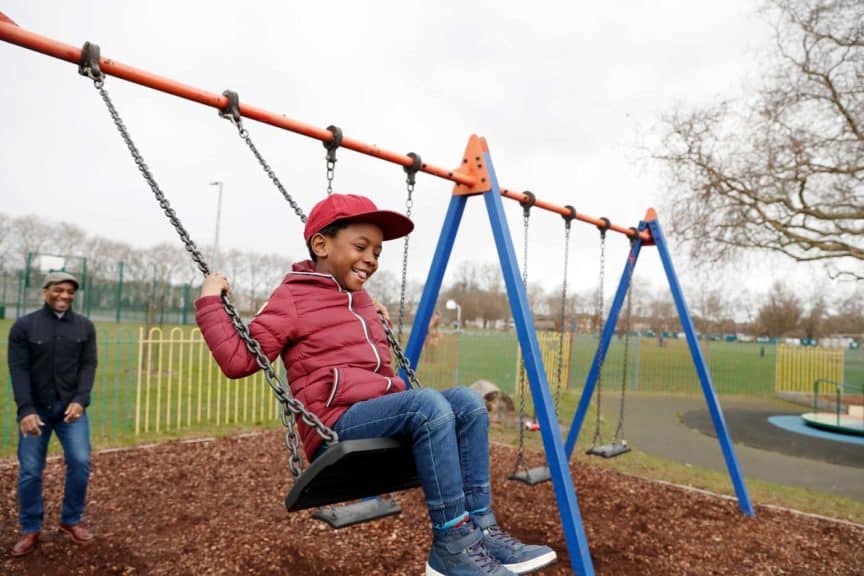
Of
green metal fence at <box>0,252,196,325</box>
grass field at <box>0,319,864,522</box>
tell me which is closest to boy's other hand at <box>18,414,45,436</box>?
grass field at <box>0,319,864,522</box>

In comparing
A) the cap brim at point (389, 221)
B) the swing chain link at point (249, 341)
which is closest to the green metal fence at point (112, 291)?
the swing chain link at point (249, 341)

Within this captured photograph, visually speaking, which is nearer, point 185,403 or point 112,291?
point 185,403

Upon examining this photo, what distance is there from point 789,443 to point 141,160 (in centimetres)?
971

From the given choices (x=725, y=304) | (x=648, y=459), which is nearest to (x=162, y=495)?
(x=648, y=459)

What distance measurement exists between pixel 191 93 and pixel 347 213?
0.99 m

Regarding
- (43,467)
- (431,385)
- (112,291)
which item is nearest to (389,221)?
(43,467)

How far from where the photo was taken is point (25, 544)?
11.0 feet

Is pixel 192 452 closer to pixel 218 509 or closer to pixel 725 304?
pixel 218 509

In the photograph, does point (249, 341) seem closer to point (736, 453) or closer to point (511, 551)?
point (511, 551)

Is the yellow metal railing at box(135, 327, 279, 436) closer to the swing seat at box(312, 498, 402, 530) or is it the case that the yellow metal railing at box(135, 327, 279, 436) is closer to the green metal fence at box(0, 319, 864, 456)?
the green metal fence at box(0, 319, 864, 456)

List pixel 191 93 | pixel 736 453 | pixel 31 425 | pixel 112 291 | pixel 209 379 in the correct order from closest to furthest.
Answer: pixel 191 93, pixel 31 425, pixel 209 379, pixel 736 453, pixel 112 291

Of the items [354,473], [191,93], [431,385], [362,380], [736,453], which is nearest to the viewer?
[354,473]

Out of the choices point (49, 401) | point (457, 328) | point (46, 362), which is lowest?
point (49, 401)

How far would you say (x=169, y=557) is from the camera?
3.41m
